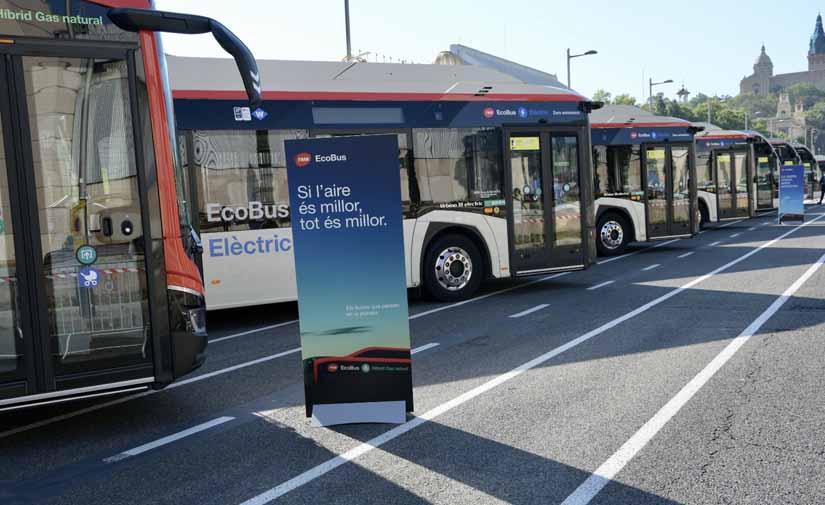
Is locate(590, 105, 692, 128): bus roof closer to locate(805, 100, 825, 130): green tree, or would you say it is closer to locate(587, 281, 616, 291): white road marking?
locate(587, 281, 616, 291): white road marking

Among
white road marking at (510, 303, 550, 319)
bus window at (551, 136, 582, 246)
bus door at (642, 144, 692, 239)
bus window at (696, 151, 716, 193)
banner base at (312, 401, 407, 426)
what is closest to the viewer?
banner base at (312, 401, 407, 426)

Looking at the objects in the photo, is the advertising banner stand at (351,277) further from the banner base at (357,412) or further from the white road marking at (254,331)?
the white road marking at (254,331)

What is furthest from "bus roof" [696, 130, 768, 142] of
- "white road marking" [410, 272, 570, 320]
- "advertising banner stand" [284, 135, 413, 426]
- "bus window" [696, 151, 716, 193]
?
"advertising banner stand" [284, 135, 413, 426]

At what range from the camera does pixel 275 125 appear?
36.3ft

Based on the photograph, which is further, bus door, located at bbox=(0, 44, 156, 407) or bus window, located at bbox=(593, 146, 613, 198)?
bus window, located at bbox=(593, 146, 613, 198)

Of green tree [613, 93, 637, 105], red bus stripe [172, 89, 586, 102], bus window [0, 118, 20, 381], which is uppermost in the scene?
green tree [613, 93, 637, 105]

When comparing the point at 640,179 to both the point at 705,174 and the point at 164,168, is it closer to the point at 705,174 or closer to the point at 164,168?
the point at 705,174

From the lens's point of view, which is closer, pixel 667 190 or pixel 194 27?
pixel 194 27

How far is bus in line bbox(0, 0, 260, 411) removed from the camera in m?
5.76

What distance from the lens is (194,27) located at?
6020mm

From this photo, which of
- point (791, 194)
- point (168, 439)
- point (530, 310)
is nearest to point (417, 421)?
point (168, 439)

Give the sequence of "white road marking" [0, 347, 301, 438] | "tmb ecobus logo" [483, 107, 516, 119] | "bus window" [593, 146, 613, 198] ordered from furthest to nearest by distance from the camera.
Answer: "bus window" [593, 146, 613, 198]
"tmb ecobus logo" [483, 107, 516, 119]
"white road marking" [0, 347, 301, 438]

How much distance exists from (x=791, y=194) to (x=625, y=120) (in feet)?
33.5

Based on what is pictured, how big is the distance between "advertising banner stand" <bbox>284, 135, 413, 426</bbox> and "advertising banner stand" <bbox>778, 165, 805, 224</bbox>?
74.8 feet
